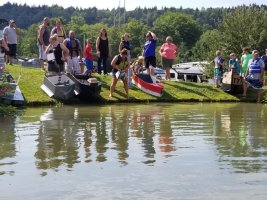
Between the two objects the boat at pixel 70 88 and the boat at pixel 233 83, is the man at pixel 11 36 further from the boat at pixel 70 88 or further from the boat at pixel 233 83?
the boat at pixel 233 83

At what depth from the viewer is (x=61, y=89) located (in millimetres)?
18078

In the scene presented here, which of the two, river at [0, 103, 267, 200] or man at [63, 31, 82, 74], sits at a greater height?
man at [63, 31, 82, 74]

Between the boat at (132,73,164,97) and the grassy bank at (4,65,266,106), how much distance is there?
190mm

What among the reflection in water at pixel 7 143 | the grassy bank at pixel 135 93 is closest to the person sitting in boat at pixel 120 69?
the grassy bank at pixel 135 93

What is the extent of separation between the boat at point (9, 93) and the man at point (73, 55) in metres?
2.57

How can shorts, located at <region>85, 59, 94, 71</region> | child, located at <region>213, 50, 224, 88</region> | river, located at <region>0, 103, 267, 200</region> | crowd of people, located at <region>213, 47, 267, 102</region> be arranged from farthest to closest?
shorts, located at <region>85, 59, 94, 71</region>, child, located at <region>213, 50, 224, 88</region>, crowd of people, located at <region>213, 47, 267, 102</region>, river, located at <region>0, 103, 267, 200</region>

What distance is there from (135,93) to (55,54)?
2.83m

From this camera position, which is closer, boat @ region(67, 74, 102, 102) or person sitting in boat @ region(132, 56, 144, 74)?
boat @ region(67, 74, 102, 102)

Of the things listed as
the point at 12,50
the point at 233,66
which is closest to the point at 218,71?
the point at 233,66

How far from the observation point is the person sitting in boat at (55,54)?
19.2m

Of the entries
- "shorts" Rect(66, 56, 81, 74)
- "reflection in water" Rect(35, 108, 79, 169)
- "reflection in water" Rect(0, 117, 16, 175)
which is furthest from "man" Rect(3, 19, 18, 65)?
"reflection in water" Rect(0, 117, 16, 175)

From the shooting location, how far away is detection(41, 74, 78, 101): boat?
18078mm

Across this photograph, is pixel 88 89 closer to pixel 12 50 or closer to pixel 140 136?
pixel 12 50

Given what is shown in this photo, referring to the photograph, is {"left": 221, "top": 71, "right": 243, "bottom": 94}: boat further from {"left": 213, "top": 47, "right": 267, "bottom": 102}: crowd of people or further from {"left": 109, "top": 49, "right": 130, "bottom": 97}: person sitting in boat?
{"left": 109, "top": 49, "right": 130, "bottom": 97}: person sitting in boat
